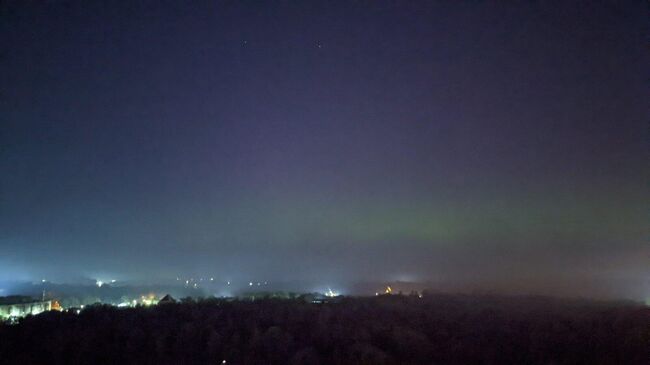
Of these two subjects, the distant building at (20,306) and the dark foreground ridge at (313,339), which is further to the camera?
the distant building at (20,306)

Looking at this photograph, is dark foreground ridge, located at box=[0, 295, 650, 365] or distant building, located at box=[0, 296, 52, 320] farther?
distant building, located at box=[0, 296, 52, 320]

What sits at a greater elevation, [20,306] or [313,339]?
[20,306]

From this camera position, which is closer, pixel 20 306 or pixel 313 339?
pixel 313 339

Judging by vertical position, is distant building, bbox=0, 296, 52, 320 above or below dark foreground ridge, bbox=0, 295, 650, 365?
above

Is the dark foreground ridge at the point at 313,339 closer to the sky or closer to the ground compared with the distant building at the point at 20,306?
closer to the ground
